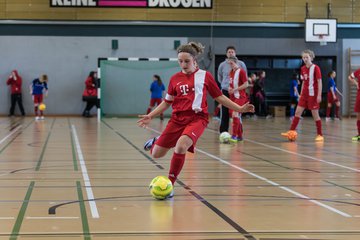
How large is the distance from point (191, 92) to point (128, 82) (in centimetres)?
2251

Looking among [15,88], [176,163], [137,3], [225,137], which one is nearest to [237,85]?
[225,137]

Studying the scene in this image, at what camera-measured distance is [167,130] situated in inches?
292

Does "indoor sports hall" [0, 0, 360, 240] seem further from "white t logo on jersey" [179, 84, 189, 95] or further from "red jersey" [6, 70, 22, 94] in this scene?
"white t logo on jersey" [179, 84, 189, 95]

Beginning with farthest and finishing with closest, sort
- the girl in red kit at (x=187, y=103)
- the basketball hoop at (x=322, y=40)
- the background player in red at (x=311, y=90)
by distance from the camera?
1. the basketball hoop at (x=322, y=40)
2. the background player in red at (x=311, y=90)
3. the girl in red kit at (x=187, y=103)

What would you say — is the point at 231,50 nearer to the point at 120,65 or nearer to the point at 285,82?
the point at 120,65

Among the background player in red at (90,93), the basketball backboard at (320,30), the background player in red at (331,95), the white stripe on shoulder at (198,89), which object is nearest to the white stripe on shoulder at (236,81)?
the white stripe on shoulder at (198,89)

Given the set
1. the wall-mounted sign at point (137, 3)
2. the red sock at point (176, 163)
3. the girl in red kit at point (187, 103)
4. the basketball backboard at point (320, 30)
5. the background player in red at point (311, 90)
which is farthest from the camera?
the basketball backboard at point (320, 30)

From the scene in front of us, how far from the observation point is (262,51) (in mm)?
31312

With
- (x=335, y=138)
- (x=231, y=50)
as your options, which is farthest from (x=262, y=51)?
(x=231, y=50)

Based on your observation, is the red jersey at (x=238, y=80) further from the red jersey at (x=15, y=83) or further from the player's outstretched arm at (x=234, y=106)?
the red jersey at (x=15, y=83)

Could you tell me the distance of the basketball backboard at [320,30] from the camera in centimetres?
3003

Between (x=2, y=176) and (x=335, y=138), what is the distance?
9970 mm

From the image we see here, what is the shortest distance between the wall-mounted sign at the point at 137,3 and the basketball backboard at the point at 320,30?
15.1 ft

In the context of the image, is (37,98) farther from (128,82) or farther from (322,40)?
(322,40)
